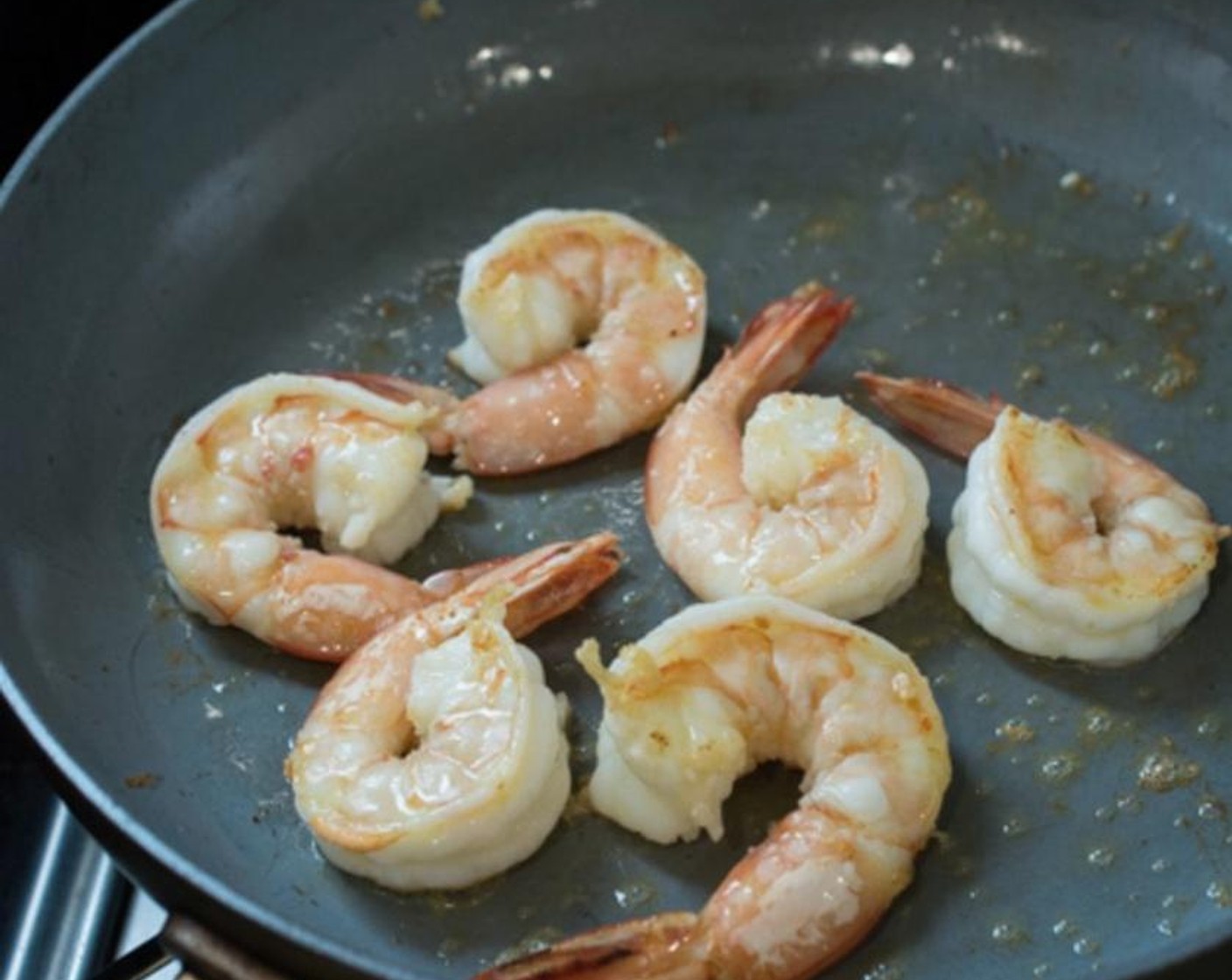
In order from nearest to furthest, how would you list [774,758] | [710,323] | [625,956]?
[625,956], [774,758], [710,323]

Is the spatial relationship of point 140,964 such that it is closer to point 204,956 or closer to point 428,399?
point 204,956

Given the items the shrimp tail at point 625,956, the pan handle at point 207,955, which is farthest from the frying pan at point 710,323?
the shrimp tail at point 625,956

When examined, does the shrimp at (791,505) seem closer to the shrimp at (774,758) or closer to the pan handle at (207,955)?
the shrimp at (774,758)

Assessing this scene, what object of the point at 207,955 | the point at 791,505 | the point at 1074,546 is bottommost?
the point at 1074,546

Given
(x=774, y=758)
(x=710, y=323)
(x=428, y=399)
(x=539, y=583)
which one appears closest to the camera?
(x=774, y=758)

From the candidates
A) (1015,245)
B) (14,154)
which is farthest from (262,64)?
(1015,245)

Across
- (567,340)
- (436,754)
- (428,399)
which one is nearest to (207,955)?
A: (436,754)

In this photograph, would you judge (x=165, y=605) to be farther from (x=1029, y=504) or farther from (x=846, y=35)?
(x=846, y=35)

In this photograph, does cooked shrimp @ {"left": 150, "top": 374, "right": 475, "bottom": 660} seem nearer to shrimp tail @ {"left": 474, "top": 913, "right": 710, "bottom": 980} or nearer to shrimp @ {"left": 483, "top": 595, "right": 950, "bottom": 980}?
shrimp @ {"left": 483, "top": 595, "right": 950, "bottom": 980}
